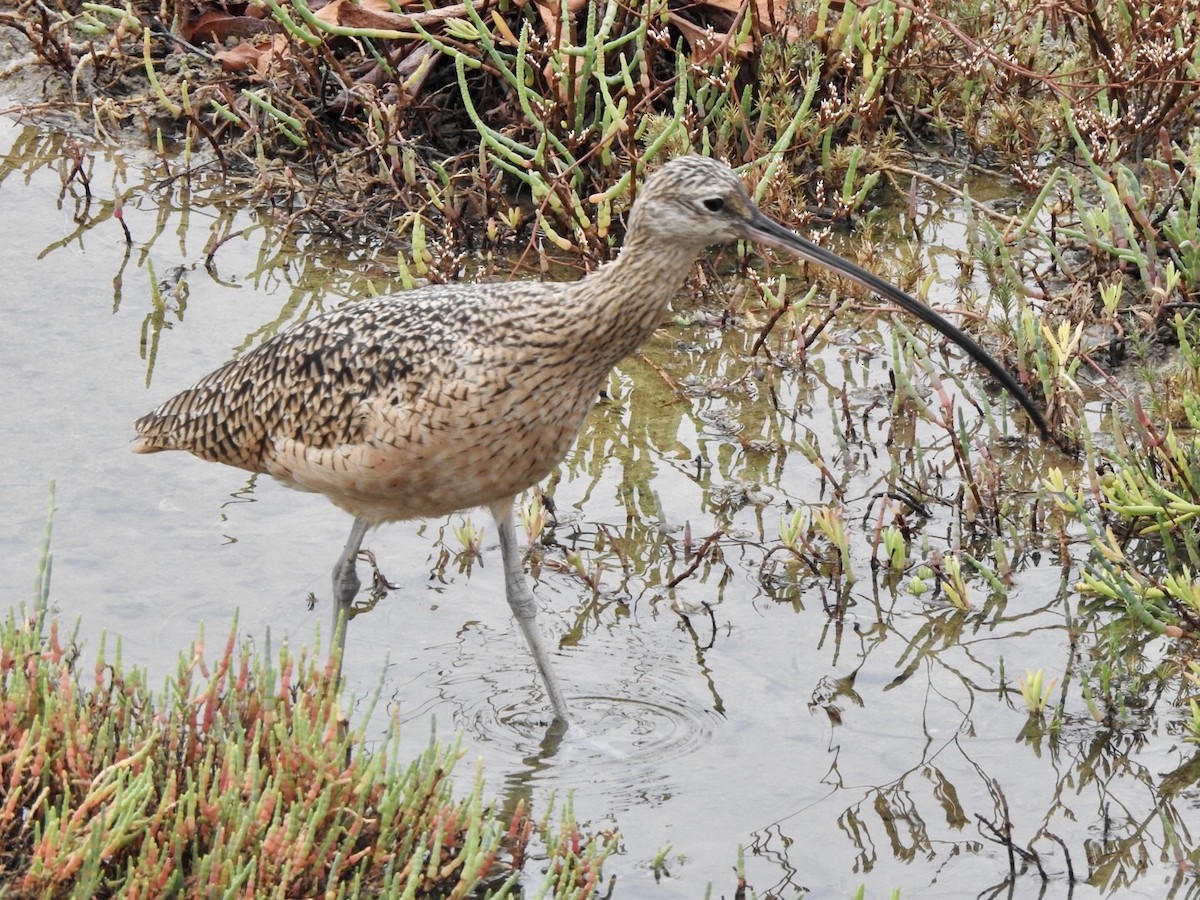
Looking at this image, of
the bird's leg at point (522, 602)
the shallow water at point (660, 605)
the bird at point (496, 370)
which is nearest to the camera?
the shallow water at point (660, 605)

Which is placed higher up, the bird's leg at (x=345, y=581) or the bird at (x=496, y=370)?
the bird at (x=496, y=370)

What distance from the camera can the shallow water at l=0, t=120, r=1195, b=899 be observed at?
15.7 feet

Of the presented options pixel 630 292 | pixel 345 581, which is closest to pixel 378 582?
pixel 345 581

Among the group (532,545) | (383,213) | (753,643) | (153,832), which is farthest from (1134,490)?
(383,213)

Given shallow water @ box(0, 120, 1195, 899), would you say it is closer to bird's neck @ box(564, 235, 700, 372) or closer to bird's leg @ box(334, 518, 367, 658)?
bird's leg @ box(334, 518, 367, 658)

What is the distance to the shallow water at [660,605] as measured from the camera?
4785 millimetres

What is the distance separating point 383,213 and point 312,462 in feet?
9.33

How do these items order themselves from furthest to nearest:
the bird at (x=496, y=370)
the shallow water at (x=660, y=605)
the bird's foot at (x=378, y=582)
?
the bird's foot at (x=378, y=582), the bird at (x=496, y=370), the shallow water at (x=660, y=605)

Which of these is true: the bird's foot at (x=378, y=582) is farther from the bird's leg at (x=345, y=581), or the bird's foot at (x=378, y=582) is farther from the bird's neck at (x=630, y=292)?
the bird's neck at (x=630, y=292)

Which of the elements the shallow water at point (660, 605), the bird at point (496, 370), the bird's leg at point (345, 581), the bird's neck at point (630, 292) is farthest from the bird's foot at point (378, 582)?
the bird's neck at point (630, 292)

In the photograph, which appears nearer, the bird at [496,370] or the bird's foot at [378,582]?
the bird at [496,370]

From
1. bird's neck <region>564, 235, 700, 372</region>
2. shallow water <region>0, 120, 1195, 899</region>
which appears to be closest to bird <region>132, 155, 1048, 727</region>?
bird's neck <region>564, 235, 700, 372</region>

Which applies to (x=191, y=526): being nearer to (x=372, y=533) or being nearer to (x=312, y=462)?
(x=372, y=533)

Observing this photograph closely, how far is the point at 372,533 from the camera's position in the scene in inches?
249
